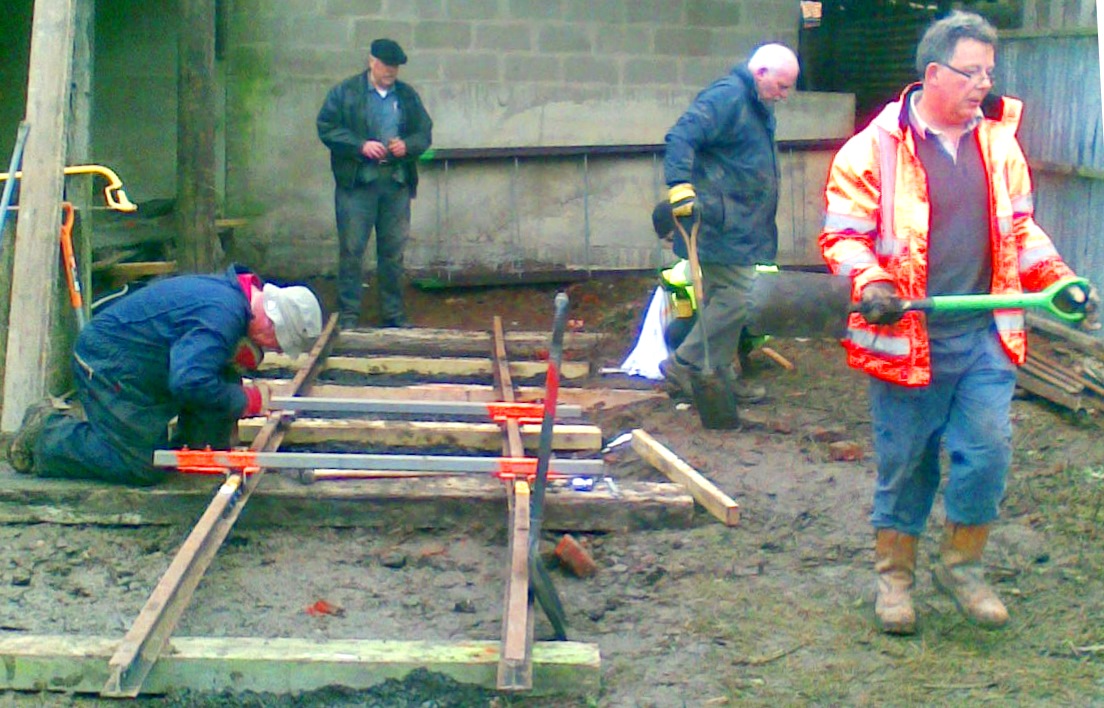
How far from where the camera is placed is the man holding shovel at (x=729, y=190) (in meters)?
6.94

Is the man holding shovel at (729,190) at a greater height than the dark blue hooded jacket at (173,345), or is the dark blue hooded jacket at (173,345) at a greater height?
the man holding shovel at (729,190)

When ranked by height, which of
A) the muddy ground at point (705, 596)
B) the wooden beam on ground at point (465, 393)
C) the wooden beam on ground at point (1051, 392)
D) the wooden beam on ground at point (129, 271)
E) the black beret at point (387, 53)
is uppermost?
the black beret at point (387, 53)

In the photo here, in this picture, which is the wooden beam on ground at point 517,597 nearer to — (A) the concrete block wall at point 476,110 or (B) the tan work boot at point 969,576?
(B) the tan work boot at point 969,576

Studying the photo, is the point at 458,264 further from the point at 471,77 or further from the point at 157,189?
the point at 157,189

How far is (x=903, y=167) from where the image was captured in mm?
4066

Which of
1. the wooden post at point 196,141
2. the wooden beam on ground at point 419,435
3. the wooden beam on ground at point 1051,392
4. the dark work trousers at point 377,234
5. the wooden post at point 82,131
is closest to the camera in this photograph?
the wooden beam on ground at point 419,435

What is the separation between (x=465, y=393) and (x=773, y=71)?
2.31m

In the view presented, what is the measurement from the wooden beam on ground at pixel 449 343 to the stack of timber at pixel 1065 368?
2.72 m

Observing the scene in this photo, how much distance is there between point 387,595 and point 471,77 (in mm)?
6790

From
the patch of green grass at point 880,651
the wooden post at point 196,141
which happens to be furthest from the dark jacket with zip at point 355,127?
the patch of green grass at point 880,651

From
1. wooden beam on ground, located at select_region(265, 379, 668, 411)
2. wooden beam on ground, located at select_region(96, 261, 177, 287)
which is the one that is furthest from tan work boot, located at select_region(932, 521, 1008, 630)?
wooden beam on ground, located at select_region(96, 261, 177, 287)

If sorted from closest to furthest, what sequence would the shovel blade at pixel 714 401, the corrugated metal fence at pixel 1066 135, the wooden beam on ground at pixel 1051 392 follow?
the shovel blade at pixel 714 401
the wooden beam on ground at pixel 1051 392
the corrugated metal fence at pixel 1066 135

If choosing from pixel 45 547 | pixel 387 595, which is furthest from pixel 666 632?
pixel 45 547

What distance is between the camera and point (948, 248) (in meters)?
4.10
